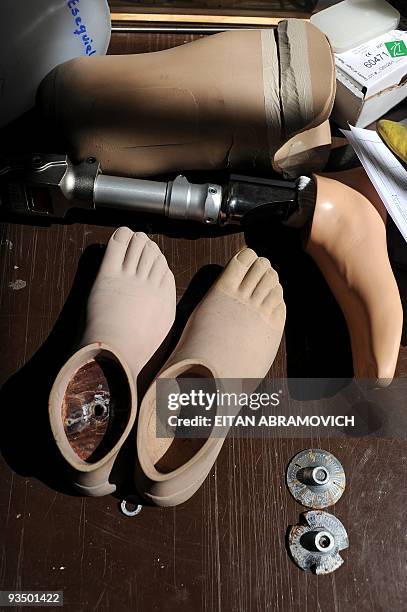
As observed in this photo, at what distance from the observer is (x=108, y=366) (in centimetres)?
74

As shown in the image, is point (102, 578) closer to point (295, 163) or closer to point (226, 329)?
point (226, 329)

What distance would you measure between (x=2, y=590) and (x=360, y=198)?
2.16 feet

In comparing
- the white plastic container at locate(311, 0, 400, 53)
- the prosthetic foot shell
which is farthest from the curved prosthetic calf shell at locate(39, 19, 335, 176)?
the prosthetic foot shell

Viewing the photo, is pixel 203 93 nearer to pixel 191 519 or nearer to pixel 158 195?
pixel 158 195

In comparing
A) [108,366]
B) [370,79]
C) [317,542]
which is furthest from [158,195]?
[317,542]

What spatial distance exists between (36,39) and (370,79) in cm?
48

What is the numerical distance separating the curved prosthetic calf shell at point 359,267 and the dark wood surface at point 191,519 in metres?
0.05

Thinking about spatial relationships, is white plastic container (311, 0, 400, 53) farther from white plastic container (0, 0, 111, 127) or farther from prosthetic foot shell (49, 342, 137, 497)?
prosthetic foot shell (49, 342, 137, 497)

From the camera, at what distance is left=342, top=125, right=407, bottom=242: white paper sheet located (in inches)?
34.0

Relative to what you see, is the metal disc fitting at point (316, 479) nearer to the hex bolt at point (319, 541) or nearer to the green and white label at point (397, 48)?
the hex bolt at point (319, 541)

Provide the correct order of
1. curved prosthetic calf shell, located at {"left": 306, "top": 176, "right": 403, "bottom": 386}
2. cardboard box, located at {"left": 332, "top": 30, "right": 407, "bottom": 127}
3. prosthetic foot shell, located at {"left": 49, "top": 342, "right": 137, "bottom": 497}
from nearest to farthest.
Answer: prosthetic foot shell, located at {"left": 49, "top": 342, "right": 137, "bottom": 497} < curved prosthetic calf shell, located at {"left": 306, "top": 176, "right": 403, "bottom": 386} < cardboard box, located at {"left": 332, "top": 30, "right": 407, "bottom": 127}

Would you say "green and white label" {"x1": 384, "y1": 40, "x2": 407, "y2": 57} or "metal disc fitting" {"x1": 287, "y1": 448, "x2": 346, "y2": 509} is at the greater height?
"green and white label" {"x1": 384, "y1": 40, "x2": 407, "y2": 57}

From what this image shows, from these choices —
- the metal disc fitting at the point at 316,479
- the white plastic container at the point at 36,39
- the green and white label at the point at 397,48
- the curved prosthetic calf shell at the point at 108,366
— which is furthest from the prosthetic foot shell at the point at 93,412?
the green and white label at the point at 397,48

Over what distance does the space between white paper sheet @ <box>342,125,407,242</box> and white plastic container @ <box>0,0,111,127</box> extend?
40 cm
